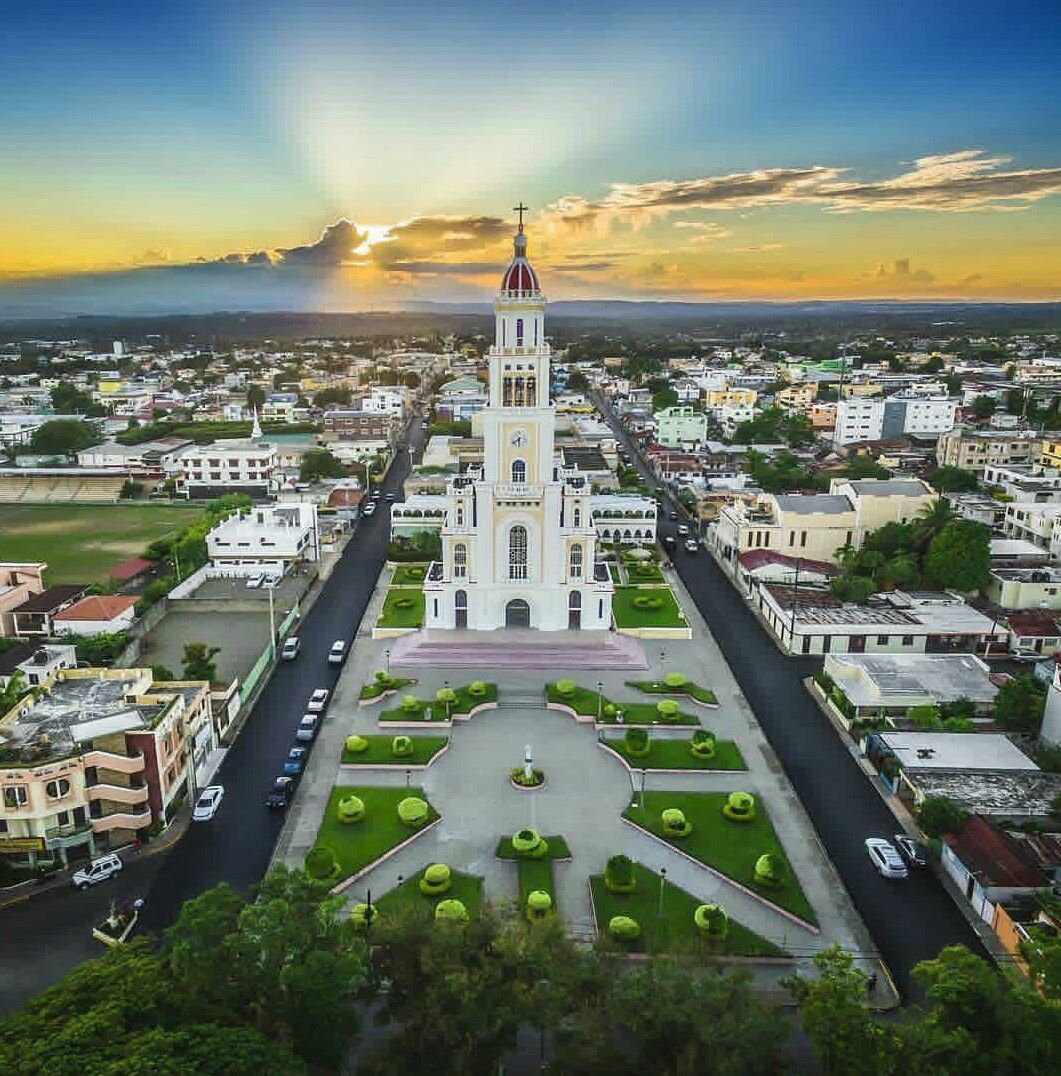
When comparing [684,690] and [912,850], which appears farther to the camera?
[684,690]

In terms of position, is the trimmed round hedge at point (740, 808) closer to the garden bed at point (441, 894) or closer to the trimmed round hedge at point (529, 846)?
the trimmed round hedge at point (529, 846)

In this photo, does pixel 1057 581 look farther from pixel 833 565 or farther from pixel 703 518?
pixel 703 518

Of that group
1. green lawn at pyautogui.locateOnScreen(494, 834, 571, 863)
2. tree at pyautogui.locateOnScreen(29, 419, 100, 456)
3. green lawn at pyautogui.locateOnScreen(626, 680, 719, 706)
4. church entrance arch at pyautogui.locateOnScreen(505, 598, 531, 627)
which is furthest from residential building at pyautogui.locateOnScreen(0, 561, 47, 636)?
tree at pyautogui.locateOnScreen(29, 419, 100, 456)

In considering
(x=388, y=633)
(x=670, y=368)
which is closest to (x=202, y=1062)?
(x=388, y=633)

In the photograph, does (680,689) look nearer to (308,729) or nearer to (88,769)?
(308,729)

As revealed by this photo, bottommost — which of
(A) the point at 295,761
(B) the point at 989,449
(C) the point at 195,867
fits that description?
(C) the point at 195,867

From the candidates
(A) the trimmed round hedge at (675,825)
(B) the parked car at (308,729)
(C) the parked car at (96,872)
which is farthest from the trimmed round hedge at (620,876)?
(C) the parked car at (96,872)

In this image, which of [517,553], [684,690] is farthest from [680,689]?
[517,553]
